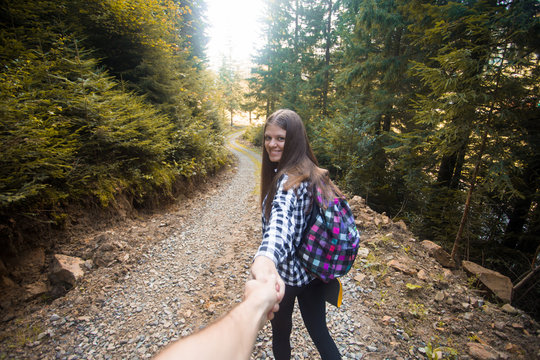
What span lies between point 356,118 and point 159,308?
8882 millimetres

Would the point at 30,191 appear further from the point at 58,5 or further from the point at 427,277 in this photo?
the point at 427,277

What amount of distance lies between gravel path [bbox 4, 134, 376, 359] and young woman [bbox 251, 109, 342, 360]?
1332mm

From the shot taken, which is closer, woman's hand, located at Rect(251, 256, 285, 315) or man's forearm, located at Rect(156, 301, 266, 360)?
man's forearm, located at Rect(156, 301, 266, 360)

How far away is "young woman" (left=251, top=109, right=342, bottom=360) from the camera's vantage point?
1.27 metres

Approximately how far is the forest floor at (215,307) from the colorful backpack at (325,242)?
78.3 inches

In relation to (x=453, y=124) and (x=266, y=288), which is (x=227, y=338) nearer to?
(x=266, y=288)

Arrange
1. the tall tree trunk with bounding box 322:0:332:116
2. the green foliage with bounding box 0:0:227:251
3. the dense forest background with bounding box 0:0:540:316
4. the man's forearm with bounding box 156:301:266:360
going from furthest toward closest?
the tall tree trunk with bounding box 322:0:332:116 → the dense forest background with bounding box 0:0:540:316 → the green foliage with bounding box 0:0:227:251 → the man's forearm with bounding box 156:301:266:360

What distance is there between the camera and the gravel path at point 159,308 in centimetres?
260

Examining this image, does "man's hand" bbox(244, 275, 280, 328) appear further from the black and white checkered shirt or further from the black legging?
the black legging

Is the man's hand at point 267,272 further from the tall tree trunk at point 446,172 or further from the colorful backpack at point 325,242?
the tall tree trunk at point 446,172

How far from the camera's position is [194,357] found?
1.92 ft

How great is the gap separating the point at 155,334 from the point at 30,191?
2.76 m

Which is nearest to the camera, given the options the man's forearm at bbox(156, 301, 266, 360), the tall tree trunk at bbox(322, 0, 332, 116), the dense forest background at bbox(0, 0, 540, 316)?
the man's forearm at bbox(156, 301, 266, 360)

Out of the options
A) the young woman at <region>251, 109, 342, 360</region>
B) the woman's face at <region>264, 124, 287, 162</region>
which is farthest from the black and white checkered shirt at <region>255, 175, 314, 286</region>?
the woman's face at <region>264, 124, 287, 162</region>
